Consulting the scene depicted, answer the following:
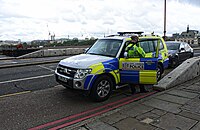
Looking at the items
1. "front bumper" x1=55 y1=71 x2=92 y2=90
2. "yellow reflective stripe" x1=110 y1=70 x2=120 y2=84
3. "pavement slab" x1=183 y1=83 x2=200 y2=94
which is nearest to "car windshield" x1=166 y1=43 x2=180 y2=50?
"pavement slab" x1=183 y1=83 x2=200 y2=94

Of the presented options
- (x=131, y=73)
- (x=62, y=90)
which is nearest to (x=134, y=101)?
(x=131, y=73)

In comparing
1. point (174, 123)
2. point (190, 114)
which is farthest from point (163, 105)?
point (174, 123)

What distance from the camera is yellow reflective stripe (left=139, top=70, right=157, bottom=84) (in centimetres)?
532

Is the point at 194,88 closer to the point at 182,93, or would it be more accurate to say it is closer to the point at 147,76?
the point at 182,93

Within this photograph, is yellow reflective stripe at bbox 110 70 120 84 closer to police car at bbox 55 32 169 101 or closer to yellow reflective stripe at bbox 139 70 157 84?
police car at bbox 55 32 169 101

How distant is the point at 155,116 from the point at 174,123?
450 millimetres

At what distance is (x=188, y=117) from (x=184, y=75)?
335cm

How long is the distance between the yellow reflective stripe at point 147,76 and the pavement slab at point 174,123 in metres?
1.50

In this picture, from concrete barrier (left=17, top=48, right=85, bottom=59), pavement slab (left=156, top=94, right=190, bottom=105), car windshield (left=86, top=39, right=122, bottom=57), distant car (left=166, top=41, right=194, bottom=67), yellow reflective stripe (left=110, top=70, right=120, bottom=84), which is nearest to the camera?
pavement slab (left=156, top=94, right=190, bottom=105)

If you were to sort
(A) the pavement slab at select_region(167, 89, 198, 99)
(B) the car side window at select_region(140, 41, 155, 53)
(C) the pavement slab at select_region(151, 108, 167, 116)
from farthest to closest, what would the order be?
(B) the car side window at select_region(140, 41, 155, 53) → (A) the pavement slab at select_region(167, 89, 198, 99) → (C) the pavement slab at select_region(151, 108, 167, 116)

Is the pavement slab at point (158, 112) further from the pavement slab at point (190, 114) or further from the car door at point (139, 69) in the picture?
the car door at point (139, 69)

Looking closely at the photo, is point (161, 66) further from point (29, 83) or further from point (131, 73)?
point (29, 83)

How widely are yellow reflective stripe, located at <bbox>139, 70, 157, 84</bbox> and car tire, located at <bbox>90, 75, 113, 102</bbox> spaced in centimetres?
94

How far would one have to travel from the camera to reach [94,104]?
4992 mm
